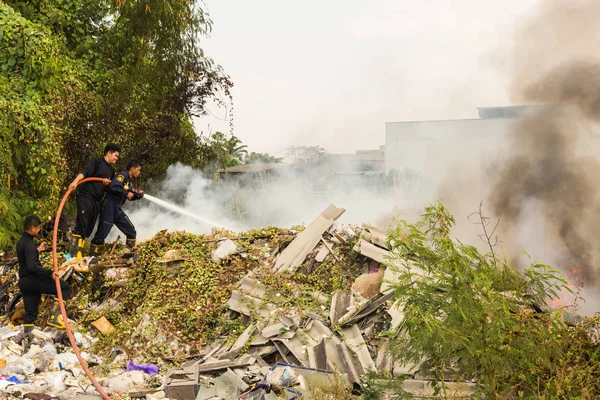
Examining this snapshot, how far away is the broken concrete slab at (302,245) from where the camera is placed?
7.46 m

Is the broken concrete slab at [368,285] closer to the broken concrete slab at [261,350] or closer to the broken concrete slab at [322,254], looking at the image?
the broken concrete slab at [322,254]

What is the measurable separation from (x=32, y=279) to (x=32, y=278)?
1 cm

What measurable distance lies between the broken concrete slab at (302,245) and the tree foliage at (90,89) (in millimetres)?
4822

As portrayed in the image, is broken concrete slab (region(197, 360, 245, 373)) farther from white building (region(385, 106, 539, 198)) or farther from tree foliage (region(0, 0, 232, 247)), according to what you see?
white building (region(385, 106, 539, 198))

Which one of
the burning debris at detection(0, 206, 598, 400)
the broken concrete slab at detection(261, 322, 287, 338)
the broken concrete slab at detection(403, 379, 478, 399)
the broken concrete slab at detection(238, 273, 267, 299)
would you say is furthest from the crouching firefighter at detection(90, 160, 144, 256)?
the broken concrete slab at detection(403, 379, 478, 399)

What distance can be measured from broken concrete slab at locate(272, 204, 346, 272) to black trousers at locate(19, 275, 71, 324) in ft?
8.98

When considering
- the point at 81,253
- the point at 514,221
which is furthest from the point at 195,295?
the point at 514,221

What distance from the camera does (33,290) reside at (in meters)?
6.78

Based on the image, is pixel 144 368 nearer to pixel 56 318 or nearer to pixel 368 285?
pixel 56 318

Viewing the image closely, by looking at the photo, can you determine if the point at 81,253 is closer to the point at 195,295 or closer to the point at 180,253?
the point at 180,253

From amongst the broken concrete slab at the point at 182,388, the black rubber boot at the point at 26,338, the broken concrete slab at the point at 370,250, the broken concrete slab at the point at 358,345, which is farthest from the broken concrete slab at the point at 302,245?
the black rubber boot at the point at 26,338

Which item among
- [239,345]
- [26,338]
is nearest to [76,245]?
[26,338]

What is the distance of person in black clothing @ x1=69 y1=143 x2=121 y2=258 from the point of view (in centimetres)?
800

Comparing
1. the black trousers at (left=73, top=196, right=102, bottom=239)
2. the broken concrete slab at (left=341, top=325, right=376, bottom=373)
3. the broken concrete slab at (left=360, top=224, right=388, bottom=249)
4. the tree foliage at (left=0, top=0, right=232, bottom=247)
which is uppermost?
the tree foliage at (left=0, top=0, right=232, bottom=247)
